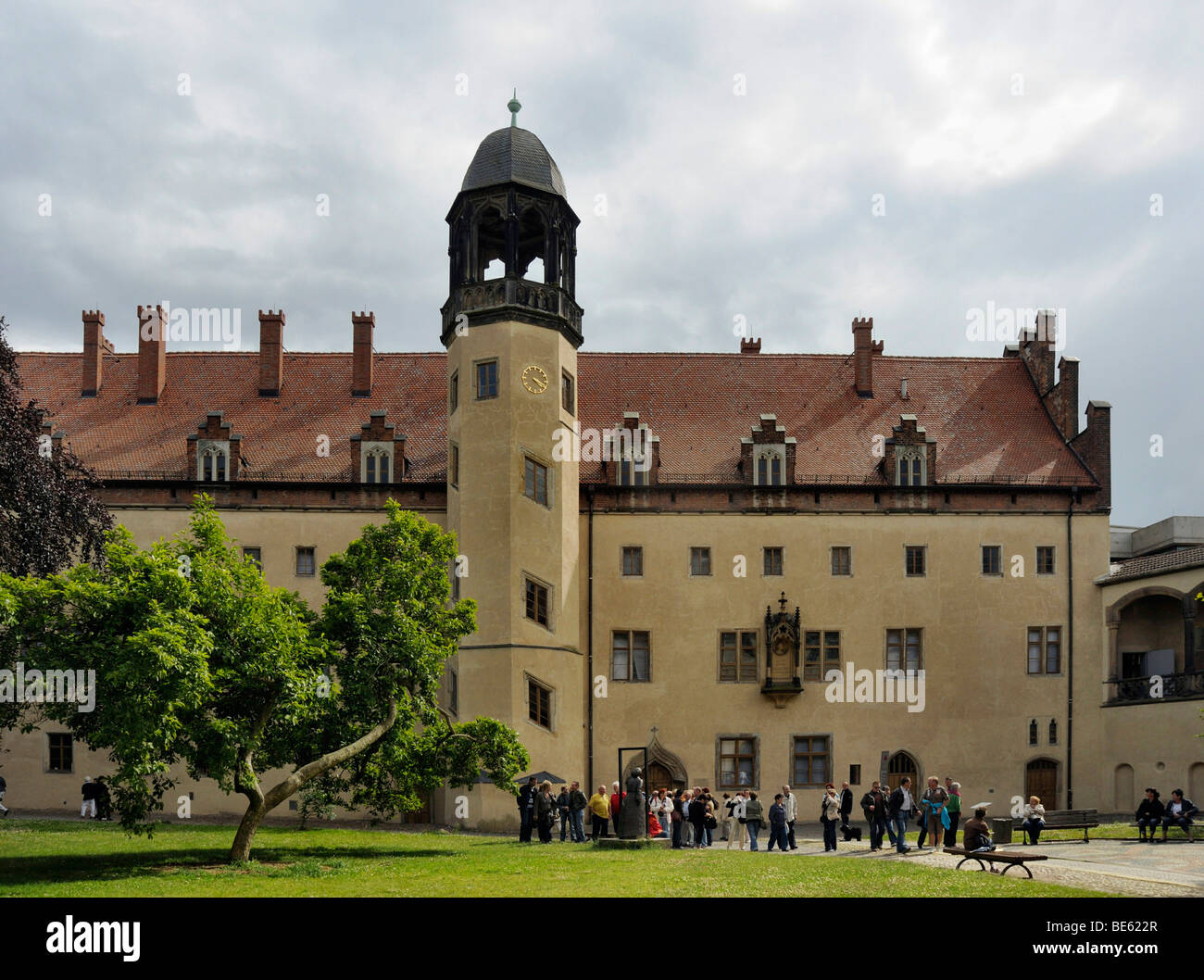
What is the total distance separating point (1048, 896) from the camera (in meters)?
18.2

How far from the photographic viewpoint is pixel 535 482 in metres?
41.2

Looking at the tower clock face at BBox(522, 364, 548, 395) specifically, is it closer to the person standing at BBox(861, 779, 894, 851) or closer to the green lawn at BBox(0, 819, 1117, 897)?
the green lawn at BBox(0, 819, 1117, 897)

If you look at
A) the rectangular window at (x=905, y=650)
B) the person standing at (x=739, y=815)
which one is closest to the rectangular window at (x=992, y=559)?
the rectangular window at (x=905, y=650)

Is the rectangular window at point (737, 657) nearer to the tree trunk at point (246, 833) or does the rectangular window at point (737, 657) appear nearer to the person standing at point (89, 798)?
the person standing at point (89, 798)

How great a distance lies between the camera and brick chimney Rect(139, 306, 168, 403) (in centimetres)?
4762

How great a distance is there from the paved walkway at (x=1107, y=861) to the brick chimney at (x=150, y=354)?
1075 inches

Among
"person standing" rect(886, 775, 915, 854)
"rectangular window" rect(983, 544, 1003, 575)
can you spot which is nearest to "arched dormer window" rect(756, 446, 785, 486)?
"rectangular window" rect(983, 544, 1003, 575)

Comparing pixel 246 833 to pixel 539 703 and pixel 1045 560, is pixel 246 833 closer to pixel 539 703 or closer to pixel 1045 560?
pixel 539 703

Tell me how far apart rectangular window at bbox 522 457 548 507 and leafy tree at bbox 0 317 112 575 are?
518 inches

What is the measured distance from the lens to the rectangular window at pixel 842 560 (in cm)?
4506

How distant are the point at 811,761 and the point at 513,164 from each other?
2268 cm

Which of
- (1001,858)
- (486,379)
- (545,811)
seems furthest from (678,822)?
(486,379)

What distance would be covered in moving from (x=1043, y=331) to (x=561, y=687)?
24148 mm
